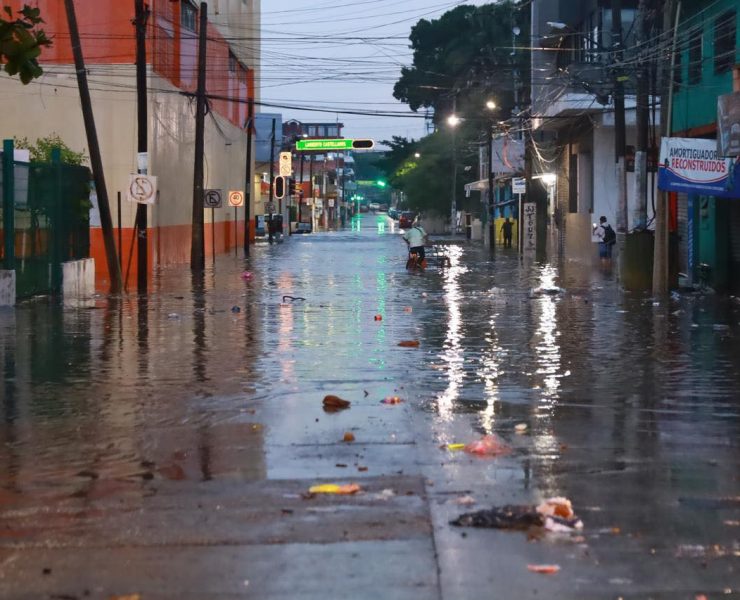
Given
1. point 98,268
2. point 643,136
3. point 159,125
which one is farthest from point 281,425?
point 159,125

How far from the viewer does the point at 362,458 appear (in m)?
8.61

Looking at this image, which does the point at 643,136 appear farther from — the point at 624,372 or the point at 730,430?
the point at 730,430

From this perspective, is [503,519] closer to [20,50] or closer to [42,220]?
[20,50]

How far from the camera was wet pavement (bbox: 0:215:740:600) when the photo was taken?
19.4 ft

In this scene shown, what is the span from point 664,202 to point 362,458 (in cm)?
1744

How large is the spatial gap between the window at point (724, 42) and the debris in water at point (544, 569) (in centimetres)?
2069

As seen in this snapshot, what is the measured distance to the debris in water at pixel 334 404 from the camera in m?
10.8

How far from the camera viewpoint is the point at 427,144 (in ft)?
295

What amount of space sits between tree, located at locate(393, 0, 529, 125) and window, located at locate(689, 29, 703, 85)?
128ft

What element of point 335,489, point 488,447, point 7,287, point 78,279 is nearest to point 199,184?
point 78,279

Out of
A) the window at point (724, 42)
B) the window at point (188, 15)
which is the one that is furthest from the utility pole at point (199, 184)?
the window at point (724, 42)

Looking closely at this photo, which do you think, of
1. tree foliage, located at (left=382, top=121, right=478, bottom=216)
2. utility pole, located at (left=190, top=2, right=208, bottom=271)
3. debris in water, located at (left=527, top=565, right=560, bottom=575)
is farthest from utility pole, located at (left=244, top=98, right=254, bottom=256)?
debris in water, located at (left=527, top=565, right=560, bottom=575)

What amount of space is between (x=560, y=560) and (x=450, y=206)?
85.9 metres

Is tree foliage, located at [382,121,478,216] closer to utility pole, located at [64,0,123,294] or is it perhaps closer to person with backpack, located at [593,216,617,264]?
person with backpack, located at [593,216,617,264]
